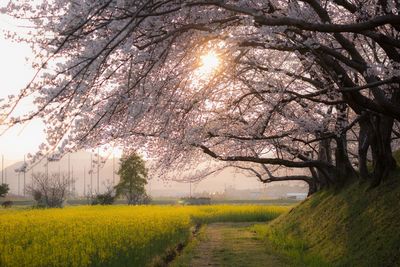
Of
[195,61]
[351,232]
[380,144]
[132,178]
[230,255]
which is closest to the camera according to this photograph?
[195,61]

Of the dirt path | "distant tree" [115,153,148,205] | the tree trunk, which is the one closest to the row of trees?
the tree trunk

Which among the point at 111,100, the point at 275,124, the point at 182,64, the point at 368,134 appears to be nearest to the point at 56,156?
the point at 111,100

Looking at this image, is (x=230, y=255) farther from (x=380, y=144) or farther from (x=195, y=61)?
(x=195, y=61)

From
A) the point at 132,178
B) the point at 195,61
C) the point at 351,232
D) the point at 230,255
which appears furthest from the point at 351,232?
the point at 132,178

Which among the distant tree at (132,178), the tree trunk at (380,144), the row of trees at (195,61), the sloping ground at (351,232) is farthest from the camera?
the distant tree at (132,178)

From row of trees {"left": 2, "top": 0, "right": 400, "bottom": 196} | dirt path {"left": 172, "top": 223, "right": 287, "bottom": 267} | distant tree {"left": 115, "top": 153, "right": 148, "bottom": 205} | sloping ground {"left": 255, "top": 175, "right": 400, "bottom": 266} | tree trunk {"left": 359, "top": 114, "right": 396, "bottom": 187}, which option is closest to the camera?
row of trees {"left": 2, "top": 0, "right": 400, "bottom": 196}

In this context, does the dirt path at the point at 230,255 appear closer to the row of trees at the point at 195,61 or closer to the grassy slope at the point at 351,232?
the grassy slope at the point at 351,232

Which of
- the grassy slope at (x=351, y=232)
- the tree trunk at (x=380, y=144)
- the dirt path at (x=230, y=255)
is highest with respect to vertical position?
the tree trunk at (x=380, y=144)

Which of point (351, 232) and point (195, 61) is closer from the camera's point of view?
point (195, 61)

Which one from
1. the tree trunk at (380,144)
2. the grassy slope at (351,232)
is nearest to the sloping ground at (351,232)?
the grassy slope at (351,232)

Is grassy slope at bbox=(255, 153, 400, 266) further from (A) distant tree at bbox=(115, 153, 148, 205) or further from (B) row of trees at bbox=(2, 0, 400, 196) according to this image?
(A) distant tree at bbox=(115, 153, 148, 205)

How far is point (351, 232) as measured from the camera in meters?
13.2

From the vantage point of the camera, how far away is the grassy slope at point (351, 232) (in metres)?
11.0

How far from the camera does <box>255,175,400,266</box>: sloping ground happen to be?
433 inches
